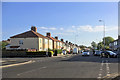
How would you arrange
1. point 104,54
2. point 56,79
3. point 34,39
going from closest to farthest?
point 56,79
point 104,54
point 34,39

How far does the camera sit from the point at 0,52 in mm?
52625

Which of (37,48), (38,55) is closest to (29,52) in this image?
(38,55)

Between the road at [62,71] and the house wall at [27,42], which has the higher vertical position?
the house wall at [27,42]

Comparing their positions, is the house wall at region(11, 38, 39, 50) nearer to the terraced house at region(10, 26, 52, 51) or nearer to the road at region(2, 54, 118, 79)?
the terraced house at region(10, 26, 52, 51)

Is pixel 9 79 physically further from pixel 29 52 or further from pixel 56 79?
pixel 29 52

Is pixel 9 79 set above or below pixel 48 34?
below

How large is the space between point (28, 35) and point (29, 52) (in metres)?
11.7

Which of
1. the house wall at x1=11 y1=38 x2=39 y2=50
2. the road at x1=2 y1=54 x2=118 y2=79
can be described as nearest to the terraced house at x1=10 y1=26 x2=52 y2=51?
the house wall at x1=11 y1=38 x2=39 y2=50

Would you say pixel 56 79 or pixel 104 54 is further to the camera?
pixel 104 54

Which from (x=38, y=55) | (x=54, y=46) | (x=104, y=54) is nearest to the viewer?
(x=104, y=54)

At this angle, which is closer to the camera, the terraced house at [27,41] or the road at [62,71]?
the road at [62,71]

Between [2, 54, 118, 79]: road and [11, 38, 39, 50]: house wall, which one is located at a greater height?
[11, 38, 39, 50]: house wall

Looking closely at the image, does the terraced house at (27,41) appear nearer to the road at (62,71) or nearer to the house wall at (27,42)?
the house wall at (27,42)

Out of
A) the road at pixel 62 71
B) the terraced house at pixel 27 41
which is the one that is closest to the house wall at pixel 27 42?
the terraced house at pixel 27 41
